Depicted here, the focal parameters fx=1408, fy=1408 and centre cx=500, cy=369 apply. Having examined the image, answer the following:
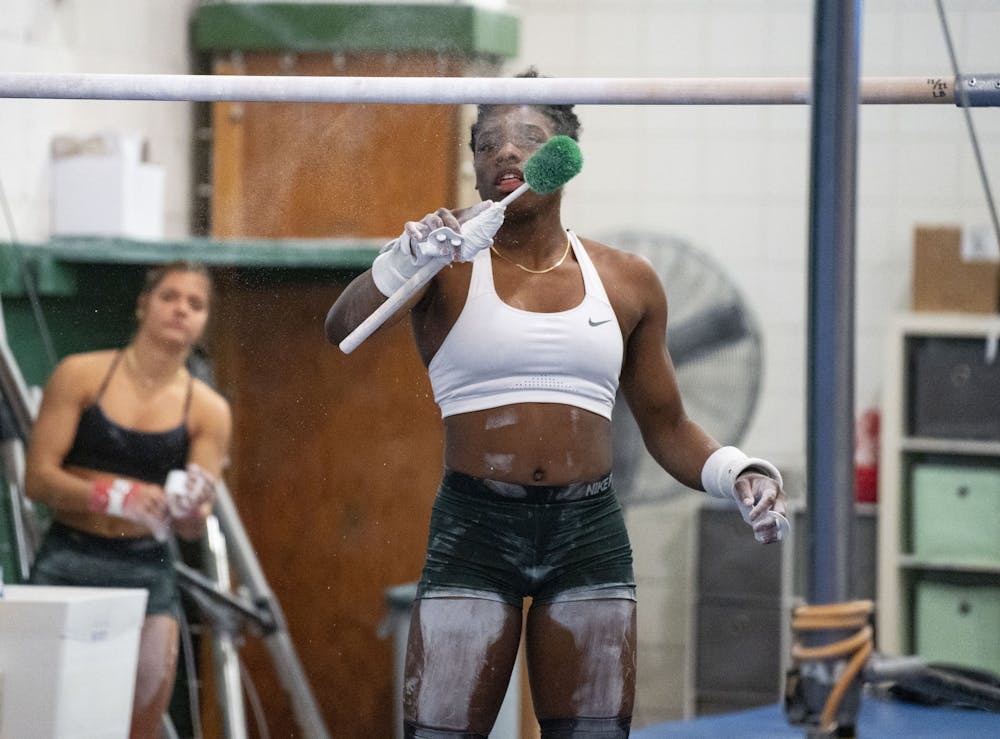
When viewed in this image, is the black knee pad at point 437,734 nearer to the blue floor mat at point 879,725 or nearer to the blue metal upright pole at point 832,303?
the blue metal upright pole at point 832,303

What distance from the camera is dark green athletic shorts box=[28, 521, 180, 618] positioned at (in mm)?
1842

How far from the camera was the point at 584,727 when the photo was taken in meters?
1.44

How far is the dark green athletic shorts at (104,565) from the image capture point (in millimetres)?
1842

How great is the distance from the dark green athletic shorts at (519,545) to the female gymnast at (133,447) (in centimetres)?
48

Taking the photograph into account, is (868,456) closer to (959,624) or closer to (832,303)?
(959,624)

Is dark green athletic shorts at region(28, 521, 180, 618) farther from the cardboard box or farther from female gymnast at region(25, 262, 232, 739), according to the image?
the cardboard box

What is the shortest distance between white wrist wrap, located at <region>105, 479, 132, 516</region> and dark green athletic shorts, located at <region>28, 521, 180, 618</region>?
4cm

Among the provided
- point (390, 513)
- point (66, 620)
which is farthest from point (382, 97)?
point (66, 620)

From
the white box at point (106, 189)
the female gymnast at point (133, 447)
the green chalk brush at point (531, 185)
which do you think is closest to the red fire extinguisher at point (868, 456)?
the white box at point (106, 189)

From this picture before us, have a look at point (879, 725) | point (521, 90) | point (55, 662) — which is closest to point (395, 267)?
point (521, 90)

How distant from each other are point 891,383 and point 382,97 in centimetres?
213

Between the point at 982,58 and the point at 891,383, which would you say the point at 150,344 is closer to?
the point at 891,383

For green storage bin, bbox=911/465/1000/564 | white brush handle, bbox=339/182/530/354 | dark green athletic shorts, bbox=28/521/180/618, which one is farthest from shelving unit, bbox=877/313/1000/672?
white brush handle, bbox=339/182/530/354

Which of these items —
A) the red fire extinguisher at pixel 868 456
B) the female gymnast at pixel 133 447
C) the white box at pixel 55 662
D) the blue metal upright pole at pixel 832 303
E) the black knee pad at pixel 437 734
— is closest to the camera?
the blue metal upright pole at pixel 832 303
